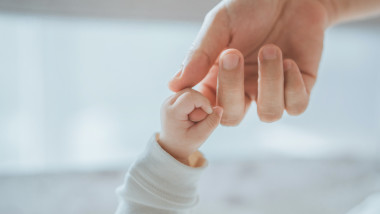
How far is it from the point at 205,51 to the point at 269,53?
116 millimetres

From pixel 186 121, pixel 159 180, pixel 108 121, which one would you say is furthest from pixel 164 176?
pixel 108 121

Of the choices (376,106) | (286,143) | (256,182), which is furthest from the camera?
(376,106)

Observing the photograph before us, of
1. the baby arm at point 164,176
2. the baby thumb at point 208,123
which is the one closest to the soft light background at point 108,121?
the baby arm at point 164,176

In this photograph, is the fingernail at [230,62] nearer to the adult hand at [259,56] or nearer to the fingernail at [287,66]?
the adult hand at [259,56]

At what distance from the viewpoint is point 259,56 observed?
0.60 m

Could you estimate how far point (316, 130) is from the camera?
5.82 ft

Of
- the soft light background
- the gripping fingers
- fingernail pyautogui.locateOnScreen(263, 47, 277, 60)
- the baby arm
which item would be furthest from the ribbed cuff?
the soft light background

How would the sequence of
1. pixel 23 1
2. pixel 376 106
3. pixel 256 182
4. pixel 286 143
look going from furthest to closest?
pixel 376 106 < pixel 286 143 < pixel 256 182 < pixel 23 1

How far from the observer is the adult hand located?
A: 0.60 metres

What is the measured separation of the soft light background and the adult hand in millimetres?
681

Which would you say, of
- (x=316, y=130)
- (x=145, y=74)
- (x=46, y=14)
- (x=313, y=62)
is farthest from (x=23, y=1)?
(x=316, y=130)

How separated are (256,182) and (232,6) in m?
0.90

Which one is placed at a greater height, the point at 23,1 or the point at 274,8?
the point at 23,1

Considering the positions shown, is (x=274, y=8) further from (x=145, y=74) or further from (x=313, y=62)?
(x=145, y=74)
